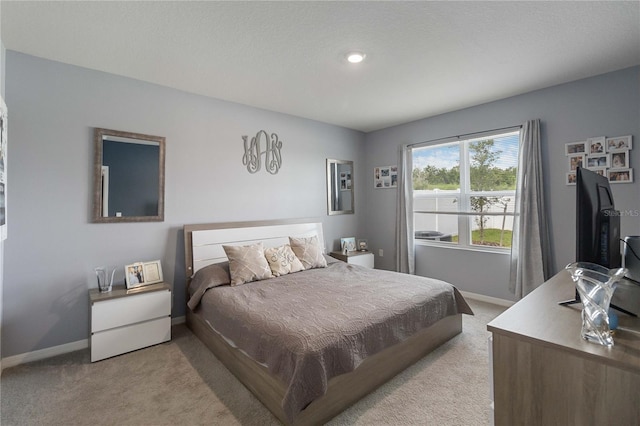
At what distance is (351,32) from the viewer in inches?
84.7

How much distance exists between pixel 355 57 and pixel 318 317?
212 cm

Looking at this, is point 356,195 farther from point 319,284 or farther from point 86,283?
point 86,283

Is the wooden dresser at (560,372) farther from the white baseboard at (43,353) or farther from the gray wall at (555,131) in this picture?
the white baseboard at (43,353)

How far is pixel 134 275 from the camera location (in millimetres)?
2770

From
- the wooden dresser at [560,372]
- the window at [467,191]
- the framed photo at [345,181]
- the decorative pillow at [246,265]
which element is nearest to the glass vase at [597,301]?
the wooden dresser at [560,372]

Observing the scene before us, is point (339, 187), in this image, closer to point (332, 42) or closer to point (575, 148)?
point (332, 42)

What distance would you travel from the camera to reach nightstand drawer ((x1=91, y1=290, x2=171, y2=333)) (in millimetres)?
2412

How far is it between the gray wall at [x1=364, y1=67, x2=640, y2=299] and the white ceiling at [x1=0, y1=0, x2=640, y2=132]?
0.18 m

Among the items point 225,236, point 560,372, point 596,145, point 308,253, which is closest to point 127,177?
point 225,236

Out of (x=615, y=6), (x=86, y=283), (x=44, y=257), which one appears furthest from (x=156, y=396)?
(x=615, y=6)

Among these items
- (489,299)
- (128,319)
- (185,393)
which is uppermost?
(128,319)

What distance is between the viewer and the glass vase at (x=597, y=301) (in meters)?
0.99

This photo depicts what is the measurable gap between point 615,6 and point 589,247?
1.78 m

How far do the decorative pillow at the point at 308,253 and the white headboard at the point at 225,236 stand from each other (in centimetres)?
28
